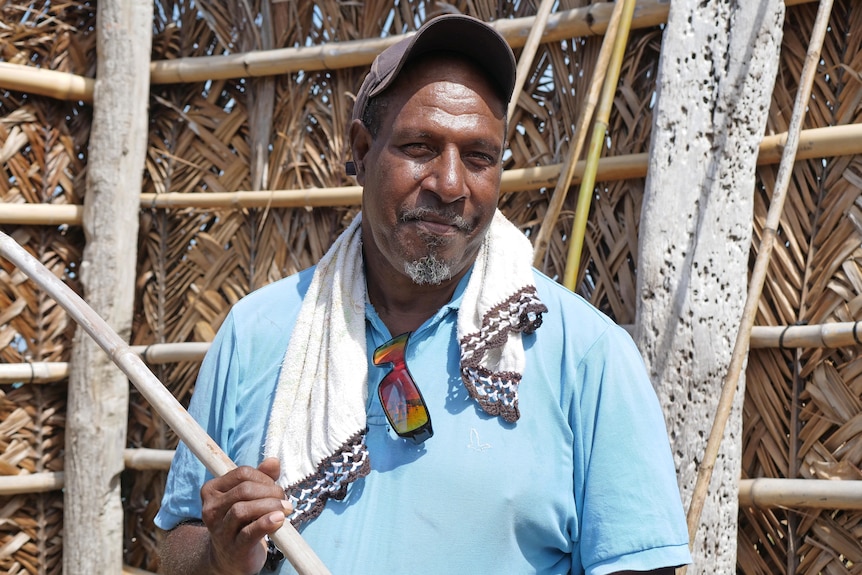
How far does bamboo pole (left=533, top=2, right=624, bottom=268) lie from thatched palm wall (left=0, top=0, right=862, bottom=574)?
0.15 m

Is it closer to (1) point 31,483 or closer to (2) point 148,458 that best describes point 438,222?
(2) point 148,458

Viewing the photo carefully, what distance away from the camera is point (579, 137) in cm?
249

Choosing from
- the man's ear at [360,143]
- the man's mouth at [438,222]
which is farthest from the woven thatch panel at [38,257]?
the man's mouth at [438,222]

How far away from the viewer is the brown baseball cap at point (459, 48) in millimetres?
1513

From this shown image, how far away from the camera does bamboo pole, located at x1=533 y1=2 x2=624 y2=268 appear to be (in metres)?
2.47

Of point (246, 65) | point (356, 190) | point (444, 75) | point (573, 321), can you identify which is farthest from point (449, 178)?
point (246, 65)

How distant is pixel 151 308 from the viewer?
3498 millimetres

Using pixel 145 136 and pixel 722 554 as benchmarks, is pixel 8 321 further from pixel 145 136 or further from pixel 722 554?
pixel 722 554

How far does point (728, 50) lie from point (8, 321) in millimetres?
2510

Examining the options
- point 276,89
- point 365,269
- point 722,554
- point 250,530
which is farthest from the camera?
point 276,89

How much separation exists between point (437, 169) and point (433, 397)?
364mm

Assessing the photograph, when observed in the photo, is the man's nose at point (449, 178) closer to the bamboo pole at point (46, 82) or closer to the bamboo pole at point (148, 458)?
the bamboo pole at point (148, 458)

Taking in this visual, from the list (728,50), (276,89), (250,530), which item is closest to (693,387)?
(728,50)

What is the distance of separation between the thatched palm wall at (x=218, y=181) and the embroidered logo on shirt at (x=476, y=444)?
1262mm
